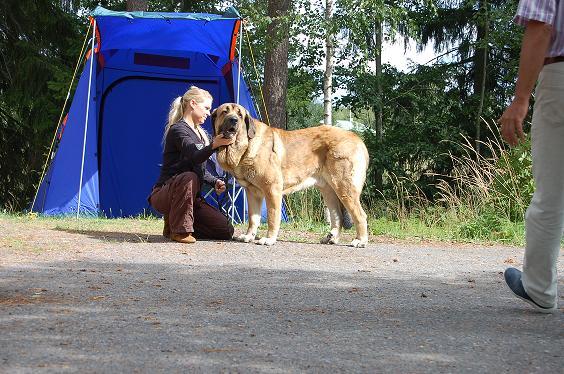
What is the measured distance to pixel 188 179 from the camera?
7.86 meters

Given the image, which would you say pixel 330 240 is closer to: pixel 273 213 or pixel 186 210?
pixel 273 213

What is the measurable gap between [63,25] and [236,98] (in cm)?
673

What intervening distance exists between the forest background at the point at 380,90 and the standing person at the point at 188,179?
268 centimetres

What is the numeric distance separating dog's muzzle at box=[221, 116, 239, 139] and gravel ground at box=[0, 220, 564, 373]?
3.99 feet

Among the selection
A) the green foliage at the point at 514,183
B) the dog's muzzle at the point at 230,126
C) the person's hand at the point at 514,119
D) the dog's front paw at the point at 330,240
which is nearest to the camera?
the person's hand at the point at 514,119

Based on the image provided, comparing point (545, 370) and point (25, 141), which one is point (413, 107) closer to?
point (25, 141)

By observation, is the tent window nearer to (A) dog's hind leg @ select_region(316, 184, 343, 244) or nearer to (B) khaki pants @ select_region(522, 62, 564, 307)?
(A) dog's hind leg @ select_region(316, 184, 343, 244)

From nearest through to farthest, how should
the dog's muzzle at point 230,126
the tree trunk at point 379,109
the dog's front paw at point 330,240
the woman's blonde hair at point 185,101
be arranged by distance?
the dog's muzzle at point 230,126
the woman's blonde hair at point 185,101
the dog's front paw at point 330,240
the tree trunk at point 379,109

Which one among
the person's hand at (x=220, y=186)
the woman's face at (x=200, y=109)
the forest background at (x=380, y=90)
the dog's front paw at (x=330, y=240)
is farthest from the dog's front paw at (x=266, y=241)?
the forest background at (x=380, y=90)

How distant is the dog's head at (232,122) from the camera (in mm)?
7781

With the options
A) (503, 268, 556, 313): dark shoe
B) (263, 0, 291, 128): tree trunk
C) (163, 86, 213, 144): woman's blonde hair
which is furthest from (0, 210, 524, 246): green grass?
(503, 268, 556, 313): dark shoe

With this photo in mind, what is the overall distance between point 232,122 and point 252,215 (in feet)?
3.51

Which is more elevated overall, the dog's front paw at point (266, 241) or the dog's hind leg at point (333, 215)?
the dog's hind leg at point (333, 215)

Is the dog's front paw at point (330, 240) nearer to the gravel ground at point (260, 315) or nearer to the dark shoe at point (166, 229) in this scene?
the gravel ground at point (260, 315)
